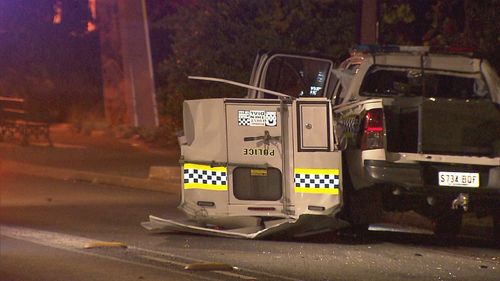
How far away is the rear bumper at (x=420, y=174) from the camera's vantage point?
10.7m

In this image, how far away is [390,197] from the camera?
1156 cm

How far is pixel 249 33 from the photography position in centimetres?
2050

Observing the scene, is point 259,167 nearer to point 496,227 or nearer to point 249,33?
point 496,227

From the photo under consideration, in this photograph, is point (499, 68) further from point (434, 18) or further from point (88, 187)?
point (88, 187)

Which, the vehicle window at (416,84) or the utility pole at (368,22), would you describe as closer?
the vehicle window at (416,84)

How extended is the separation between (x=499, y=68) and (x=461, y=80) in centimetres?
466

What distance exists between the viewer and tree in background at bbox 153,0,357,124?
20.2 metres

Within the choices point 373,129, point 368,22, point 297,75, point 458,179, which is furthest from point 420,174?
point 368,22

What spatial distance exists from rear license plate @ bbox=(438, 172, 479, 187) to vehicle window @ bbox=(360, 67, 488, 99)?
1083 mm

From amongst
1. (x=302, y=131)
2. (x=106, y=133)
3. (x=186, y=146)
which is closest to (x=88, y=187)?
(x=186, y=146)

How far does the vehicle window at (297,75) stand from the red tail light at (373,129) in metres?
2.15

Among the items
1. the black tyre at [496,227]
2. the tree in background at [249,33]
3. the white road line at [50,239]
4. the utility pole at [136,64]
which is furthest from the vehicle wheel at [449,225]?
the utility pole at [136,64]

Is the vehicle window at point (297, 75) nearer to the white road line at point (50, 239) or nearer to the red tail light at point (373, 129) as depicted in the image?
the red tail light at point (373, 129)

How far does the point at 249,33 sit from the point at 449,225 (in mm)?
8737
